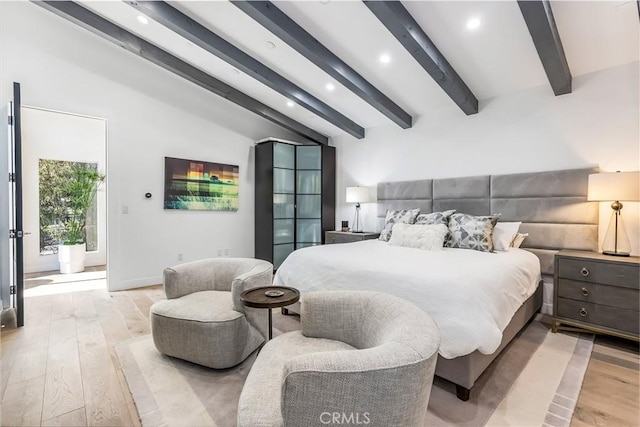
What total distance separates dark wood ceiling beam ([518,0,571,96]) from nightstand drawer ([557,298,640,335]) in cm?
218

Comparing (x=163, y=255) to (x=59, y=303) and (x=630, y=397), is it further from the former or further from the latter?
(x=630, y=397)

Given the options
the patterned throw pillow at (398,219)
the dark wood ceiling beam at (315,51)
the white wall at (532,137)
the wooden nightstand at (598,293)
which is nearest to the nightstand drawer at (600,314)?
the wooden nightstand at (598,293)

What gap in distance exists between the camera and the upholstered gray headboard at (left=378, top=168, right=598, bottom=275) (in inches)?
121

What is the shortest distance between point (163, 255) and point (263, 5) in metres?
3.70

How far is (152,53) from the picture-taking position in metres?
3.92

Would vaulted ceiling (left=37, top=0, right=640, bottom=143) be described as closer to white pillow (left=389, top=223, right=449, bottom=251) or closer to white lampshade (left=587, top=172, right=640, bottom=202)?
white lampshade (left=587, top=172, right=640, bottom=202)

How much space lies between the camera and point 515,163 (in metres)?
3.55

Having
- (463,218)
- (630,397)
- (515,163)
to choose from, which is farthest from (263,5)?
(630,397)

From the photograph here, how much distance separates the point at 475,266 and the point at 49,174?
24.0 ft

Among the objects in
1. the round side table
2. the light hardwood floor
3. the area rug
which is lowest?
the light hardwood floor

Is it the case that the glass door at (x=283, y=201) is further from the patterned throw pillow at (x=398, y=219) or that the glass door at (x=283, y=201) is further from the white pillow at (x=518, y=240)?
the white pillow at (x=518, y=240)

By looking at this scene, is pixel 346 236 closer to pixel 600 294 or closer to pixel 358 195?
pixel 358 195

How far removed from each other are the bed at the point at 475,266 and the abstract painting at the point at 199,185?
257 cm

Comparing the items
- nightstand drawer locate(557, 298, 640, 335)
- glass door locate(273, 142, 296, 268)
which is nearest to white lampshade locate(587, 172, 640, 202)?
nightstand drawer locate(557, 298, 640, 335)
